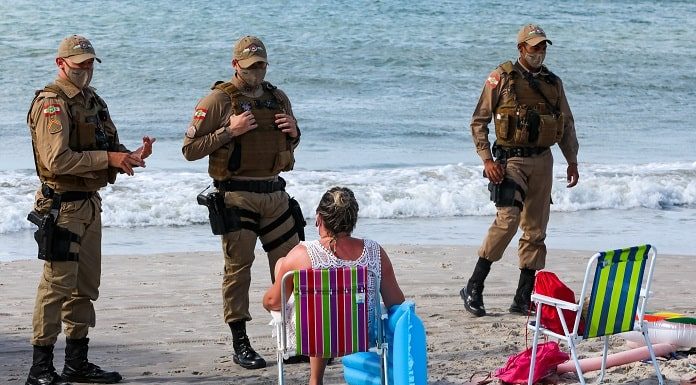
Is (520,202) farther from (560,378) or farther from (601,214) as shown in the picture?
(601,214)

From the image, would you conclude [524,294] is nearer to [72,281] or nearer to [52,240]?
[72,281]

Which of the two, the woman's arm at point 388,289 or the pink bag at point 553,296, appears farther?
the pink bag at point 553,296

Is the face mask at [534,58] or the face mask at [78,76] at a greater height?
the face mask at [534,58]

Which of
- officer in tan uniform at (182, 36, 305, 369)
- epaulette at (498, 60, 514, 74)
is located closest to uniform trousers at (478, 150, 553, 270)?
epaulette at (498, 60, 514, 74)

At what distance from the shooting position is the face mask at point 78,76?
237 inches

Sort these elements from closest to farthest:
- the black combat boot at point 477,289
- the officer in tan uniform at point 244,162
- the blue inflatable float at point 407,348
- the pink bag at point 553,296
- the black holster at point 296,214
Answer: the blue inflatable float at point 407,348
the pink bag at point 553,296
the officer in tan uniform at point 244,162
the black holster at point 296,214
the black combat boot at point 477,289

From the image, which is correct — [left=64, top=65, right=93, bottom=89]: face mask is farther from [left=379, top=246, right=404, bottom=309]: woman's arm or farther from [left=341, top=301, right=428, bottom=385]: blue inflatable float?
[left=341, top=301, right=428, bottom=385]: blue inflatable float

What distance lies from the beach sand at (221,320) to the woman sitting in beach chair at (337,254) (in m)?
1.07

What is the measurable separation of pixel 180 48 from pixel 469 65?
6839 mm

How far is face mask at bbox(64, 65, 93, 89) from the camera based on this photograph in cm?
603

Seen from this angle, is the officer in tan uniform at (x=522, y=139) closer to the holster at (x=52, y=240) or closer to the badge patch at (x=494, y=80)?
the badge patch at (x=494, y=80)

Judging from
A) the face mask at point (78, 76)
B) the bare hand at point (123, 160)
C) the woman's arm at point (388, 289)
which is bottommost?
the woman's arm at point (388, 289)

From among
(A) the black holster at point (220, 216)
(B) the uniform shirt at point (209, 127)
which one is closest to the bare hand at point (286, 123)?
(B) the uniform shirt at point (209, 127)

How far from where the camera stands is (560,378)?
6.05m
